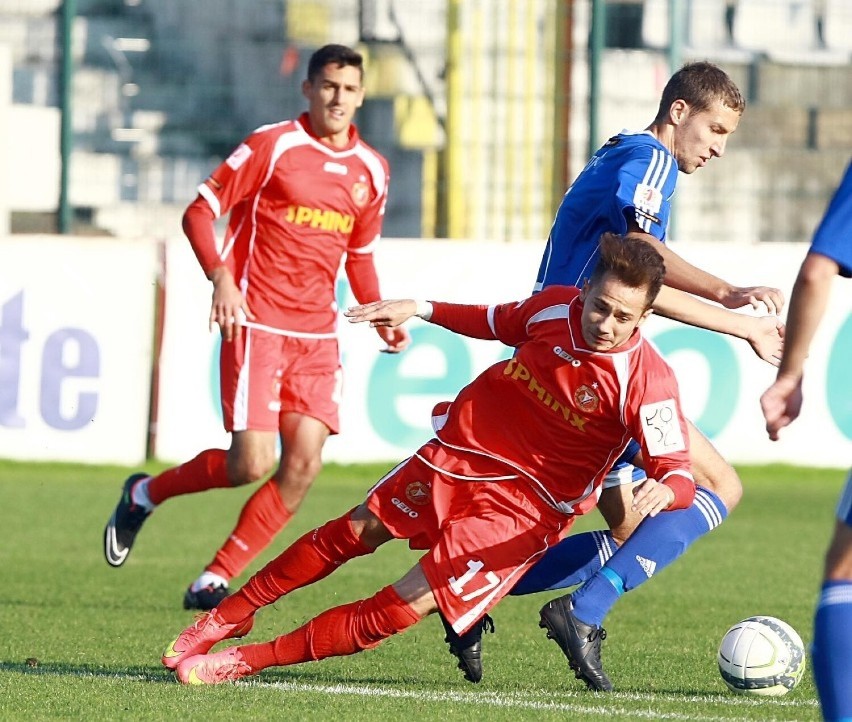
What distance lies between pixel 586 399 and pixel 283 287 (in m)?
2.61

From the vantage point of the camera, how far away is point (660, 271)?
4.91 meters

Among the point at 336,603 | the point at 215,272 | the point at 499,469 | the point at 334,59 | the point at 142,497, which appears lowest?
the point at 336,603

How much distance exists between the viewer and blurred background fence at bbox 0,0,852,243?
13672 millimetres

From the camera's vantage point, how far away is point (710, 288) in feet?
17.6

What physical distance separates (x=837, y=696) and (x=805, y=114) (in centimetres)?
1220

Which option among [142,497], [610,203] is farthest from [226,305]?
[610,203]

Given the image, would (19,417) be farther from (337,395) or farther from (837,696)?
(837,696)

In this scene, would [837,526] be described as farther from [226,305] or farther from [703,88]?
[226,305]

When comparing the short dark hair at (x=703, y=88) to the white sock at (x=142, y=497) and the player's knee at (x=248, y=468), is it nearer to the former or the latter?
the player's knee at (x=248, y=468)

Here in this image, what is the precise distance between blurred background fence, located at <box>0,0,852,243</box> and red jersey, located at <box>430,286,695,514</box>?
27.3 ft

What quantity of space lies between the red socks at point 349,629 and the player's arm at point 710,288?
1.31m

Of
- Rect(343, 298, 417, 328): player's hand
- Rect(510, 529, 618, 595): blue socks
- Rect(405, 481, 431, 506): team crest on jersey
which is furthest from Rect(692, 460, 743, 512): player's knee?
Rect(343, 298, 417, 328): player's hand

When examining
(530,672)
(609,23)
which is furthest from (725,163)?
(530,672)

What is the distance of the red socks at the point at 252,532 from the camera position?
712cm
